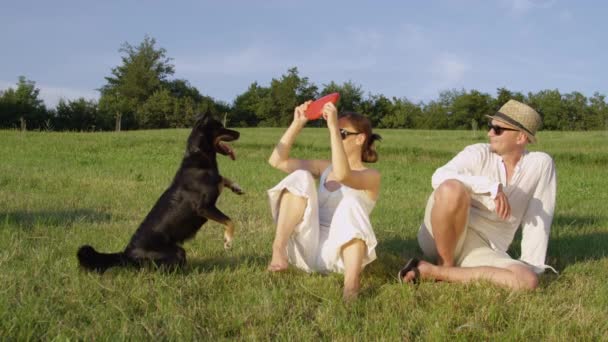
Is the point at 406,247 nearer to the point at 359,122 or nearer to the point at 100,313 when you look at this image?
the point at 359,122

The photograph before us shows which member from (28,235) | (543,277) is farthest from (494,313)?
(28,235)

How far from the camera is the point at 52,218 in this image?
6.17 meters

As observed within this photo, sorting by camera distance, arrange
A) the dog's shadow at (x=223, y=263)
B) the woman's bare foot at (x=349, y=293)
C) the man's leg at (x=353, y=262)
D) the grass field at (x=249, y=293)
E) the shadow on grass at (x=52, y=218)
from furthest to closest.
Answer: the shadow on grass at (x=52, y=218) < the dog's shadow at (x=223, y=263) < the man's leg at (x=353, y=262) < the woman's bare foot at (x=349, y=293) < the grass field at (x=249, y=293)

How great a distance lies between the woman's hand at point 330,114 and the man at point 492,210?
1.01 metres

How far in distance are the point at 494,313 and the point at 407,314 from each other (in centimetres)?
53

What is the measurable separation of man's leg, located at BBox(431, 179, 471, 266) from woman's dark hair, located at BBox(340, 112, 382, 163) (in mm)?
581

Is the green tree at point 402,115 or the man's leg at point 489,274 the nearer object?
the man's leg at point 489,274

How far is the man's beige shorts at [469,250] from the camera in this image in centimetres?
442

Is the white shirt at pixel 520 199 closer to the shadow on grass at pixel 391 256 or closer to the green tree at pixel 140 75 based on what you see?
the shadow on grass at pixel 391 256

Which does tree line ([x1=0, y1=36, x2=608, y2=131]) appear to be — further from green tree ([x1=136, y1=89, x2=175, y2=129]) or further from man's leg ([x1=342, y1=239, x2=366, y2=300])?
man's leg ([x1=342, y1=239, x2=366, y2=300])

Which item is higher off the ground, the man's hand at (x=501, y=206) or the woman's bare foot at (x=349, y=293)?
the man's hand at (x=501, y=206)

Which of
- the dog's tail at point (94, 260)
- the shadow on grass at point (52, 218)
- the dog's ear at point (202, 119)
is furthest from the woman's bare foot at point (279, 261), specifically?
the shadow on grass at point (52, 218)

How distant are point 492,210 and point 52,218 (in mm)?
4610

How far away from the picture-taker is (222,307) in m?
3.41
